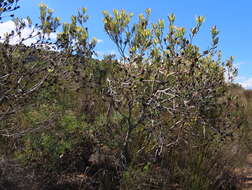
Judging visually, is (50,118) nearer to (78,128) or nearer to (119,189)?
(78,128)

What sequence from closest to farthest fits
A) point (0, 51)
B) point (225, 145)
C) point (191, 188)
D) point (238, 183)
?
point (191, 188)
point (238, 183)
point (225, 145)
point (0, 51)

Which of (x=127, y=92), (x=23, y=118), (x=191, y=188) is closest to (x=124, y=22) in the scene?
(x=127, y=92)

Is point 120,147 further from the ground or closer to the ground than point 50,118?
closer to the ground

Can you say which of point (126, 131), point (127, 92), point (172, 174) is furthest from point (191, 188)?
point (127, 92)

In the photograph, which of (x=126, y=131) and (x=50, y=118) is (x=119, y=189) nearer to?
(x=126, y=131)

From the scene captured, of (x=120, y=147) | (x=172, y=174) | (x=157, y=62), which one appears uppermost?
(x=157, y=62)

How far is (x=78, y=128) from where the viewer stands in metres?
4.09

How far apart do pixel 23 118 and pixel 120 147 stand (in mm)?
1610

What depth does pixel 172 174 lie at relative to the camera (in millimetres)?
3975

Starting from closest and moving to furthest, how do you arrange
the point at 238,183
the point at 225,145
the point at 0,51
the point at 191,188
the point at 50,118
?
1. the point at 191,188
2. the point at 50,118
3. the point at 238,183
4. the point at 225,145
5. the point at 0,51

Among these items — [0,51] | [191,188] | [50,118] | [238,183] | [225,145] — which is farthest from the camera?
[0,51]

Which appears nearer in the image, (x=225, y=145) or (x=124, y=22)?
(x=124, y=22)

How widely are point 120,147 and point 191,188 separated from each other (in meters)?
1.12

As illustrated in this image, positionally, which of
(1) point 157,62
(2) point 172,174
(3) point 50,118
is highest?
(1) point 157,62
